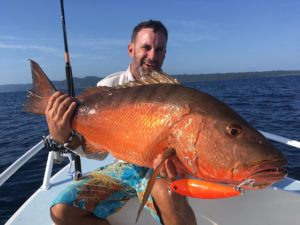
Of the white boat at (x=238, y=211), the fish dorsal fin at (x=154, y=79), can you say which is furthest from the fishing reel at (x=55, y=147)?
the fish dorsal fin at (x=154, y=79)

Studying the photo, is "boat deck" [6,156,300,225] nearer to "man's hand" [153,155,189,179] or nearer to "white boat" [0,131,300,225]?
"white boat" [0,131,300,225]

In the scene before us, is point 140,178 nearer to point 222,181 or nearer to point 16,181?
point 222,181

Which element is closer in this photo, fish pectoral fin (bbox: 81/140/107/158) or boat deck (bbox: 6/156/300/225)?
fish pectoral fin (bbox: 81/140/107/158)

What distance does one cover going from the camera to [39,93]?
2.40m

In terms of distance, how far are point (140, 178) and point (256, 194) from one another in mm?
1573

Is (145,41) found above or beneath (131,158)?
above

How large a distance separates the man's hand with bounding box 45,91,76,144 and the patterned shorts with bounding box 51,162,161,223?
2.31 ft

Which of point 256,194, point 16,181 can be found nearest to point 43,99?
point 256,194

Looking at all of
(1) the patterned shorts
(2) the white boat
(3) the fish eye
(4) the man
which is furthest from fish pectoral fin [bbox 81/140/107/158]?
(3) the fish eye

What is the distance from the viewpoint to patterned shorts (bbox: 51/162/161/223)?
2.43m

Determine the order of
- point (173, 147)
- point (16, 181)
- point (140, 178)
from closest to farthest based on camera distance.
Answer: point (173, 147) → point (140, 178) → point (16, 181)

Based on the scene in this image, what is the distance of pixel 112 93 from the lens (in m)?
2.15

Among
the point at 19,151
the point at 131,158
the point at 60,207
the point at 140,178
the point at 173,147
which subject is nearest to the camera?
the point at 173,147

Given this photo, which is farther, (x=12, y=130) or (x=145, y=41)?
(x=12, y=130)
